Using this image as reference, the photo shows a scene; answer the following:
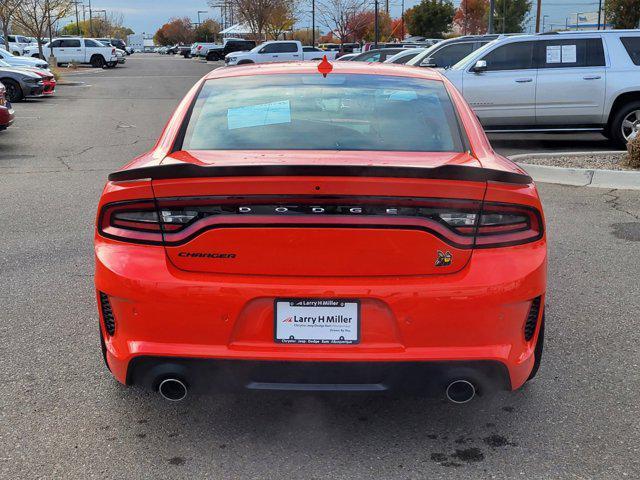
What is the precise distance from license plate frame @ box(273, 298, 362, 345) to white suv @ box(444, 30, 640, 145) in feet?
33.0

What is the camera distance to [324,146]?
11.4ft

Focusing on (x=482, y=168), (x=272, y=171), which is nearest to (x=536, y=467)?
(x=482, y=168)

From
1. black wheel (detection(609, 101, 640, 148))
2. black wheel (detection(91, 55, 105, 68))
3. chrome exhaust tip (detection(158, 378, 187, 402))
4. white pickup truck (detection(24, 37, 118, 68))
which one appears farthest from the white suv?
black wheel (detection(91, 55, 105, 68))

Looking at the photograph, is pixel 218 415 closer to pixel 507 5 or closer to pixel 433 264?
pixel 433 264

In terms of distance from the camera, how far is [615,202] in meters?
8.45

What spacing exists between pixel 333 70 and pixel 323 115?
1.84ft

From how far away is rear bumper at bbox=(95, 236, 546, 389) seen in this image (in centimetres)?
294

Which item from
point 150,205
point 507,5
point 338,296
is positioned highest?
point 507,5

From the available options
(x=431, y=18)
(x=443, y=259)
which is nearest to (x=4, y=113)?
(x=443, y=259)

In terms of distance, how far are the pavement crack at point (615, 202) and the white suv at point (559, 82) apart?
3.37 meters

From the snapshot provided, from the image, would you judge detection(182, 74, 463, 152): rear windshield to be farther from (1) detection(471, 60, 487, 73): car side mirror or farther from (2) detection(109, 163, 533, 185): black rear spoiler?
(1) detection(471, 60, 487, 73): car side mirror

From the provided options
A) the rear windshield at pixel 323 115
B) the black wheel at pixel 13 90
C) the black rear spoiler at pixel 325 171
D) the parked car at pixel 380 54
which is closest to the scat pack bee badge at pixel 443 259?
the black rear spoiler at pixel 325 171

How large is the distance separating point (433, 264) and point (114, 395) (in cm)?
183

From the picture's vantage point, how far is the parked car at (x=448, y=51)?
1544 centimetres
